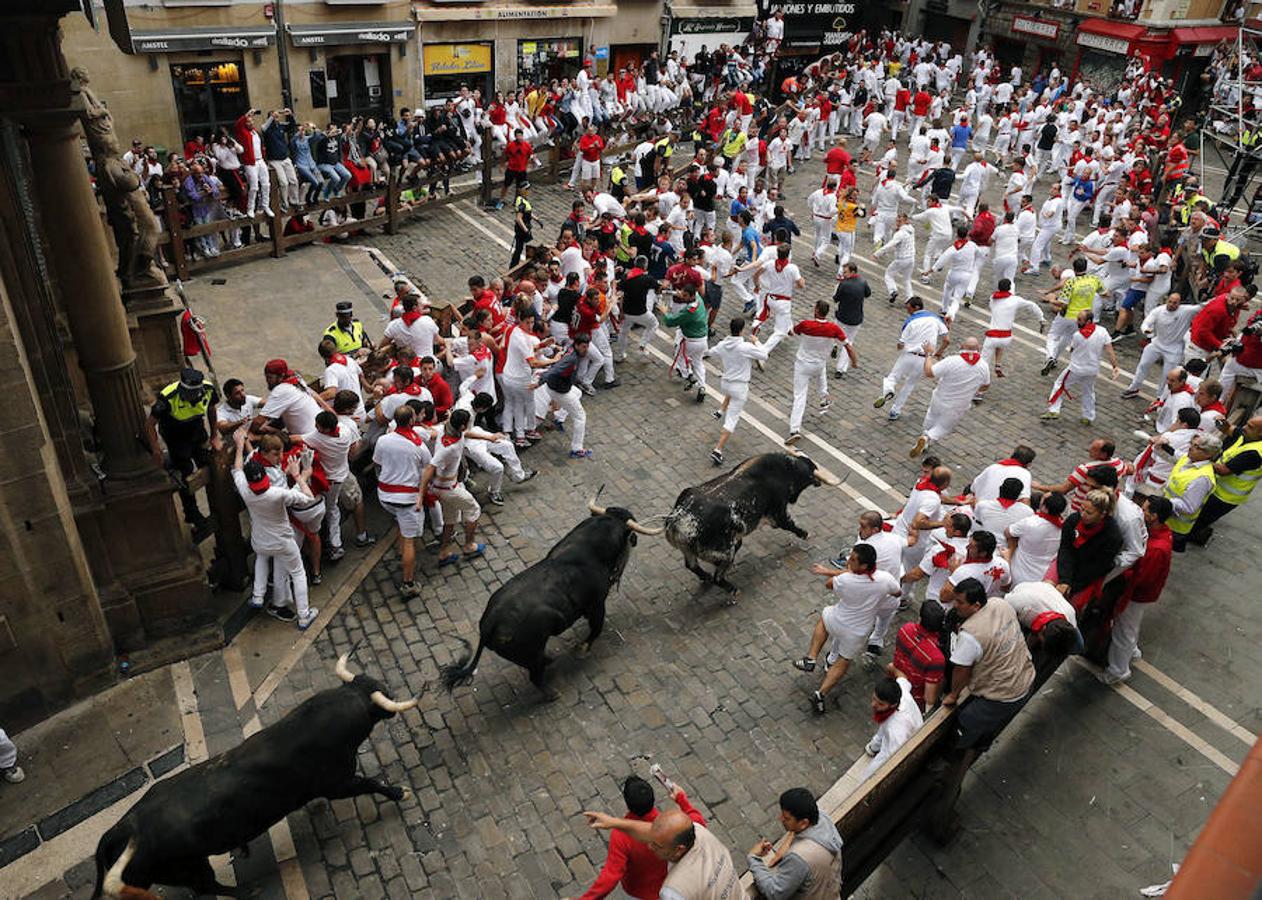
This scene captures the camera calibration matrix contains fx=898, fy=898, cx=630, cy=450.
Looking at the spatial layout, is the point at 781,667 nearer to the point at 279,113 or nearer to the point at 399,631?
the point at 399,631

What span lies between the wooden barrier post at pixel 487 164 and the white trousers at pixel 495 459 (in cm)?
1209

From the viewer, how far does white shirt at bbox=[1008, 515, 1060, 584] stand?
8594 mm

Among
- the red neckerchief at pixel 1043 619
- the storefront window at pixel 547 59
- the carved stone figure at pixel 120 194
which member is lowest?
the red neckerchief at pixel 1043 619

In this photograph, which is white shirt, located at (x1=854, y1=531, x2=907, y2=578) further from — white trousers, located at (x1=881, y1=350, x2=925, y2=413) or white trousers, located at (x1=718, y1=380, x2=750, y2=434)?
white trousers, located at (x1=881, y1=350, x2=925, y2=413)

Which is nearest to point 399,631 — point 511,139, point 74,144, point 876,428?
point 74,144

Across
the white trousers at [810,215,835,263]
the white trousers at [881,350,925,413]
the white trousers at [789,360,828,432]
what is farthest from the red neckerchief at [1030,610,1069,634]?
the white trousers at [810,215,835,263]

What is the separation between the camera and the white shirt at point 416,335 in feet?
39.4

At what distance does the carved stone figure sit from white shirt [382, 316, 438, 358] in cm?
306

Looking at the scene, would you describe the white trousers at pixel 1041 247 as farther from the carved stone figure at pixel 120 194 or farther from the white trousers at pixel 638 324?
the carved stone figure at pixel 120 194

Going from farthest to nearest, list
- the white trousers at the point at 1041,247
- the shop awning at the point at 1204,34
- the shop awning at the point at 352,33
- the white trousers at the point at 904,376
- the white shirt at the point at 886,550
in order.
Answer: the shop awning at the point at 1204,34
the shop awning at the point at 352,33
the white trousers at the point at 1041,247
the white trousers at the point at 904,376
the white shirt at the point at 886,550

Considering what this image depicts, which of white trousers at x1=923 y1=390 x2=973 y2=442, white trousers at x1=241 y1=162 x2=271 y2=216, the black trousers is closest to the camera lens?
the black trousers

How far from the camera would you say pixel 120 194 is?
10453 mm

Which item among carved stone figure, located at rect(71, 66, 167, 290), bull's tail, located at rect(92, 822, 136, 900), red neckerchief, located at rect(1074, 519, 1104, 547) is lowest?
bull's tail, located at rect(92, 822, 136, 900)

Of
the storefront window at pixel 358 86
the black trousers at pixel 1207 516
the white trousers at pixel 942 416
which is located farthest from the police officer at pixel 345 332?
the storefront window at pixel 358 86
